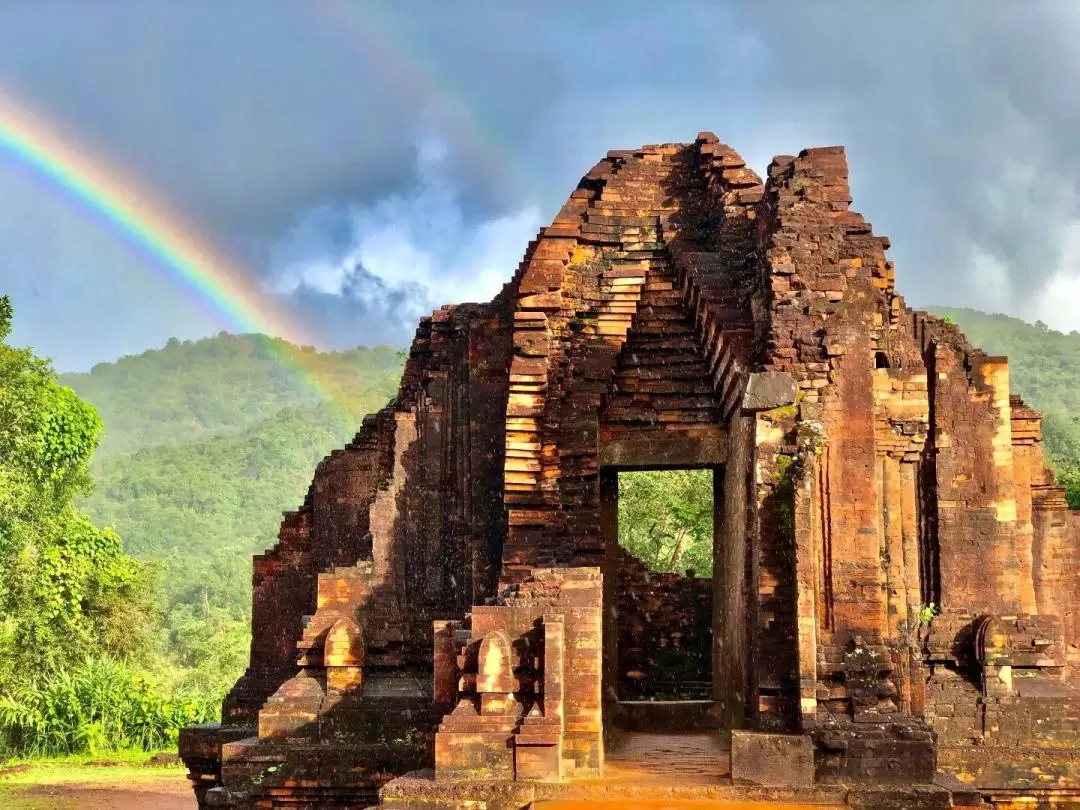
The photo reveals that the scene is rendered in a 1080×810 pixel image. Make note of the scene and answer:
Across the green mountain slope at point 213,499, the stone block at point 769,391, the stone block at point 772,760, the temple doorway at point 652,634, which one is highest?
the green mountain slope at point 213,499

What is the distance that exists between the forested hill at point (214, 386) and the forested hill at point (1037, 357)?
54.7 m

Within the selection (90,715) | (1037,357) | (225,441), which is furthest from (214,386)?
(90,715)

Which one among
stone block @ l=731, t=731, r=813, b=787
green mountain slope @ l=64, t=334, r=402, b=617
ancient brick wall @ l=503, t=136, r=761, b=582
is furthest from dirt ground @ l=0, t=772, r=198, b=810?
green mountain slope @ l=64, t=334, r=402, b=617

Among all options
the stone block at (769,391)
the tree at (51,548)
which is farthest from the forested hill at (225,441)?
the stone block at (769,391)

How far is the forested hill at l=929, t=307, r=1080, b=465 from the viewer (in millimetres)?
84312

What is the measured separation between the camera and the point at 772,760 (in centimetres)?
821

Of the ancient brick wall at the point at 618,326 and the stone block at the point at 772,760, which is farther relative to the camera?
the ancient brick wall at the point at 618,326

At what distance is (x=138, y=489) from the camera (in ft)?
277

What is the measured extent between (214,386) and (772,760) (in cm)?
13533

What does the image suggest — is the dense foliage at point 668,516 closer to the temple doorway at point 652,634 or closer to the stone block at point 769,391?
the temple doorway at point 652,634

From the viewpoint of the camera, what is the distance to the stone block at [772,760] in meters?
8.18

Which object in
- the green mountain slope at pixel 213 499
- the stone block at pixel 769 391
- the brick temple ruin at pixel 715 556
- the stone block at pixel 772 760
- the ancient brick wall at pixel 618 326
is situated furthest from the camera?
the green mountain slope at pixel 213 499

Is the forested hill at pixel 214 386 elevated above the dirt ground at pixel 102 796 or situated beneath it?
elevated above

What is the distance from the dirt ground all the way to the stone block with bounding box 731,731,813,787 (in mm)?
11510
